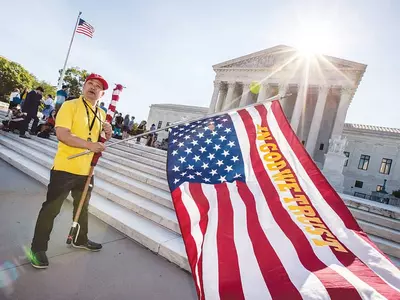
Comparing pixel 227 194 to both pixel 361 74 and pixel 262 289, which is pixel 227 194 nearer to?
pixel 262 289

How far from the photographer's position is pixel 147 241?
3301mm

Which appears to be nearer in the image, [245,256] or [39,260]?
[245,256]

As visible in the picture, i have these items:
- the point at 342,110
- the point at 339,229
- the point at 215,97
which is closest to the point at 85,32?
the point at 215,97

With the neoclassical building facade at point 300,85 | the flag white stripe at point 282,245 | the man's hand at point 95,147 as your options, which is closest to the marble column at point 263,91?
the neoclassical building facade at point 300,85

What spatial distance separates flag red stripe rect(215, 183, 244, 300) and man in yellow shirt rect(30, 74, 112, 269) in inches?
50.9

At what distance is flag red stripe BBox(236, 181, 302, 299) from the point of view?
1.58 metres

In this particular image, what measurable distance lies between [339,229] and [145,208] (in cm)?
300

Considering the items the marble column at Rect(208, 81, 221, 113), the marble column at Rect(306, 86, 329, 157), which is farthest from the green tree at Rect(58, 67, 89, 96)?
the marble column at Rect(306, 86, 329, 157)

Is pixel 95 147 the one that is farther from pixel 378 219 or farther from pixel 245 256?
pixel 378 219

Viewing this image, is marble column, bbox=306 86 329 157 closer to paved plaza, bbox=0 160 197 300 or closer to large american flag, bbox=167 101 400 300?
large american flag, bbox=167 101 400 300

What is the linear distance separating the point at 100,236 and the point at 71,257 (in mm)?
666

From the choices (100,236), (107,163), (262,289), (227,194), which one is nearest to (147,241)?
(100,236)

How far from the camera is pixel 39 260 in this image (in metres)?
2.36

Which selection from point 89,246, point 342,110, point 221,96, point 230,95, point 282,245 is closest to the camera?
point 282,245
